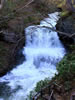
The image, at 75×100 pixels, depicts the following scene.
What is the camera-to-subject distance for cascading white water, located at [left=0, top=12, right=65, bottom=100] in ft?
29.2

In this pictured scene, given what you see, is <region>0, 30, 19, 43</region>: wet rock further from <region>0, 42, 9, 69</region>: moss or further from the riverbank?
<region>0, 42, 9, 69</region>: moss

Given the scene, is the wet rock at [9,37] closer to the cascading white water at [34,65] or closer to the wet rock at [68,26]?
the cascading white water at [34,65]

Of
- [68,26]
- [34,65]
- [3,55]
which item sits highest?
[68,26]

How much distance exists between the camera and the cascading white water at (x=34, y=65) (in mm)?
8906

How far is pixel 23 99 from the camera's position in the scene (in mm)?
7746

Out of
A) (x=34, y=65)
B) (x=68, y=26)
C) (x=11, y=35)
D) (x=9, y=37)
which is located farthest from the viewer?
(x=9, y=37)

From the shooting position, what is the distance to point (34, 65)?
40.0 feet

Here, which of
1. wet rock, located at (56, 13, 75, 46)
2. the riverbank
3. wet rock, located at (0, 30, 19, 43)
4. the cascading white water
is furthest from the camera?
wet rock, located at (0, 30, 19, 43)

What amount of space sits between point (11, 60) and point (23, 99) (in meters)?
5.09

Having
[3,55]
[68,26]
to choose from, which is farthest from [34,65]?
[68,26]

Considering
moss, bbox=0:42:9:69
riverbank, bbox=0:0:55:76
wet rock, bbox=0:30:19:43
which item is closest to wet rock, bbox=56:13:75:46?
riverbank, bbox=0:0:55:76

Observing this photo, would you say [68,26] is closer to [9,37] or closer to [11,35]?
[11,35]

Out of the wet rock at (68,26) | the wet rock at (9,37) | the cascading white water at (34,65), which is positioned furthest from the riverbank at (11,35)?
the wet rock at (68,26)

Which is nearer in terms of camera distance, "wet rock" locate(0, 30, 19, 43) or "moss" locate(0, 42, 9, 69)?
"moss" locate(0, 42, 9, 69)
